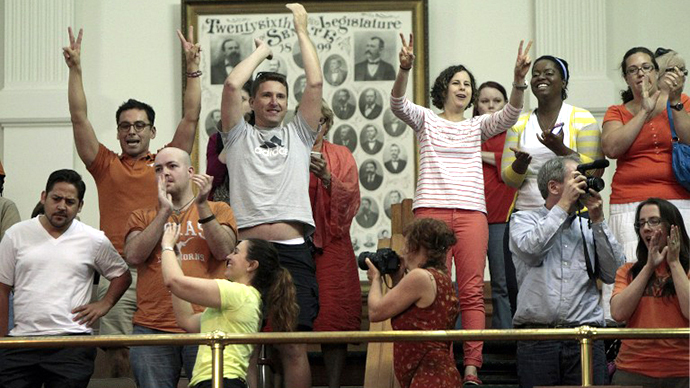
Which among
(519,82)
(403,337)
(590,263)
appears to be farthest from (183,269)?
(519,82)

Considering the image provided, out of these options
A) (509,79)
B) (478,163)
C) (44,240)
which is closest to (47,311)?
(44,240)

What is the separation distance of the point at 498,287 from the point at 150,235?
223cm

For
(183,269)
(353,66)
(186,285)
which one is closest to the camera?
(186,285)

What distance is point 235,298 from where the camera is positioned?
5262 millimetres

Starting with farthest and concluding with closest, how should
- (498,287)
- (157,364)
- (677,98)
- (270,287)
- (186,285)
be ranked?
(498,287) → (677,98) → (157,364) → (270,287) → (186,285)

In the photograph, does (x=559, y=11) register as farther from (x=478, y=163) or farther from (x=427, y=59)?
(x=478, y=163)

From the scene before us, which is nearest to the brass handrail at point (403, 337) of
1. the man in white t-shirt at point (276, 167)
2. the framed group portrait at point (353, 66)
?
the man in white t-shirt at point (276, 167)

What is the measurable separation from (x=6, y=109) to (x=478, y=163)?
466cm

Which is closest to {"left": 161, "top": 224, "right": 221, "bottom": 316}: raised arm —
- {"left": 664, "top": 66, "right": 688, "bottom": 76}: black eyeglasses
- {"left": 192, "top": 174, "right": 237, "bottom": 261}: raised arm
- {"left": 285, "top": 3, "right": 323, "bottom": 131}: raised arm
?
{"left": 192, "top": 174, "right": 237, "bottom": 261}: raised arm

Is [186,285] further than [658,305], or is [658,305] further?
[658,305]

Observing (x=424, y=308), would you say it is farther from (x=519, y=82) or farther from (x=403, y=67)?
(x=519, y=82)

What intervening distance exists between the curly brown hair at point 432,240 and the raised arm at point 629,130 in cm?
157

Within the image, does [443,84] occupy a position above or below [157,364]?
above

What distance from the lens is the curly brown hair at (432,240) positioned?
18.5 feet
